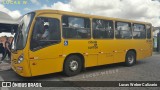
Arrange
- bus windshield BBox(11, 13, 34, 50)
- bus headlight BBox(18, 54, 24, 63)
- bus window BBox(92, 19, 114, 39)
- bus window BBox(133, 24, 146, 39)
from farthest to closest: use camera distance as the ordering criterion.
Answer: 1. bus window BBox(133, 24, 146, 39)
2. bus window BBox(92, 19, 114, 39)
3. bus windshield BBox(11, 13, 34, 50)
4. bus headlight BBox(18, 54, 24, 63)

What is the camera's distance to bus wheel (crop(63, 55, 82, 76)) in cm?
922

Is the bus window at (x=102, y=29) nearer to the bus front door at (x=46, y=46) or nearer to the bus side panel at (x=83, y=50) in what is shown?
the bus side panel at (x=83, y=50)

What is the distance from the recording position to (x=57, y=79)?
891cm

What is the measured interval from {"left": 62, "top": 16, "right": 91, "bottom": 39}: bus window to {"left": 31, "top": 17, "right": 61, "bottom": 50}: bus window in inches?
16.7

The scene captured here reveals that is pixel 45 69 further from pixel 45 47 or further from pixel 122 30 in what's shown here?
pixel 122 30

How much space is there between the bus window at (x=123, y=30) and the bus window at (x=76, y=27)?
7.55ft

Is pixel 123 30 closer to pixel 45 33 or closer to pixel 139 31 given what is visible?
pixel 139 31

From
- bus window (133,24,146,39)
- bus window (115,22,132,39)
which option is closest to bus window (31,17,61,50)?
bus window (115,22,132,39)

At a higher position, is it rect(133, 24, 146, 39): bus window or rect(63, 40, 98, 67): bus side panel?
rect(133, 24, 146, 39): bus window

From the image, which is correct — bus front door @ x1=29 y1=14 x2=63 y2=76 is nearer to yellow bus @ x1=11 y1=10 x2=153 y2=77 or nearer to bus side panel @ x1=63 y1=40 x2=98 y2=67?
yellow bus @ x1=11 y1=10 x2=153 y2=77

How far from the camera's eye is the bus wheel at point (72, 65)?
922 cm

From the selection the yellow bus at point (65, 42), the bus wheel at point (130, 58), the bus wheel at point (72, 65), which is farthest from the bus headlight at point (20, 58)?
the bus wheel at point (130, 58)

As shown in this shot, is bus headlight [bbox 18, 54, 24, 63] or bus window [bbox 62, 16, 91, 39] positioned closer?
bus headlight [bbox 18, 54, 24, 63]

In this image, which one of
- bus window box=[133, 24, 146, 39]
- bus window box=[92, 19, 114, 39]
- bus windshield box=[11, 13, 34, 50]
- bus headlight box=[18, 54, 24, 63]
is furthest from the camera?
bus window box=[133, 24, 146, 39]
